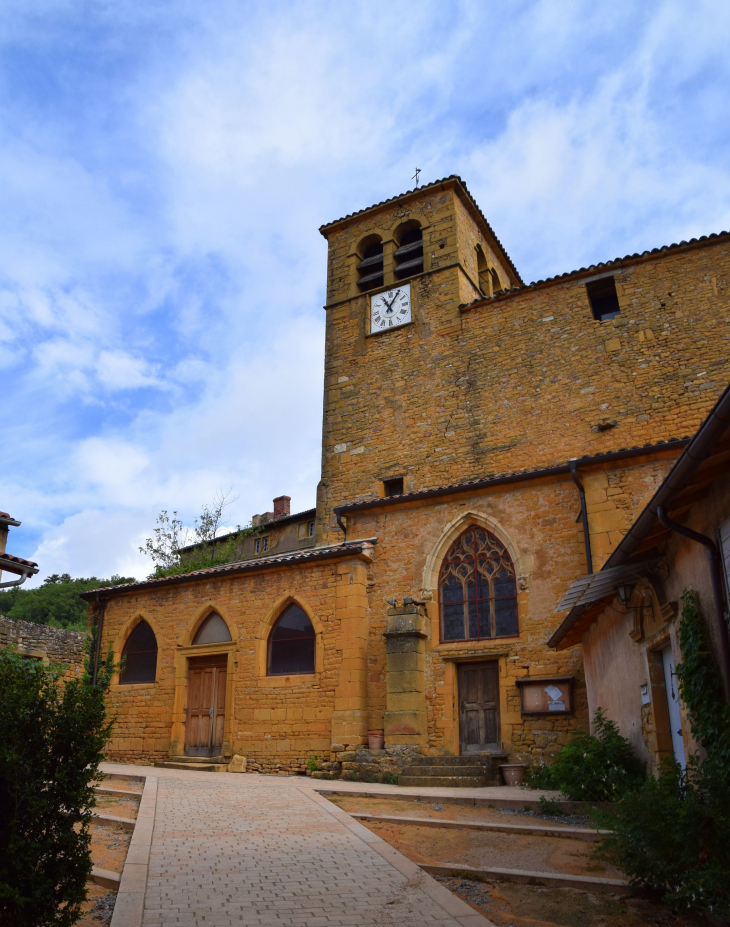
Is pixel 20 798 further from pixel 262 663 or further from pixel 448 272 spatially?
pixel 448 272

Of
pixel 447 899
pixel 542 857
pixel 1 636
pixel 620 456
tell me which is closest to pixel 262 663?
pixel 1 636

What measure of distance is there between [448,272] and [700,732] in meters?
14.7

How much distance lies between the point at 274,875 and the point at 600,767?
433 cm

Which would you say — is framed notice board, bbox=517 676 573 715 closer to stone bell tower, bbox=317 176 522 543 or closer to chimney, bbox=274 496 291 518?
stone bell tower, bbox=317 176 522 543

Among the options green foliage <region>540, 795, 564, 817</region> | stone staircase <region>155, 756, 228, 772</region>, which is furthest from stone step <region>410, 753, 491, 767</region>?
stone staircase <region>155, 756, 228, 772</region>

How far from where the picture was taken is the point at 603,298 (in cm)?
1688

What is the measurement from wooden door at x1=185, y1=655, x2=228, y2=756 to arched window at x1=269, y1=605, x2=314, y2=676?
1.26 meters

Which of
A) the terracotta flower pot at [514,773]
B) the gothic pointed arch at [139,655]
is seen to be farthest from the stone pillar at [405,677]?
the gothic pointed arch at [139,655]

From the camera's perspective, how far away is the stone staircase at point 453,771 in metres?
10.6

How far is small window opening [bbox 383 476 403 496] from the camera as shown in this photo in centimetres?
1697

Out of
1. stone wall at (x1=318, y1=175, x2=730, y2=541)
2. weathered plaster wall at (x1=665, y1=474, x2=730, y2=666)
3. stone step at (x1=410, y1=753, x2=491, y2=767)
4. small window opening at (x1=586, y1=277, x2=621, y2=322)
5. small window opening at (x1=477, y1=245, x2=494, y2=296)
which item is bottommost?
stone step at (x1=410, y1=753, x2=491, y2=767)

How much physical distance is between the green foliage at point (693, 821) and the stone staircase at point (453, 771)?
5.72 meters

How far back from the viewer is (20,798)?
12.3ft

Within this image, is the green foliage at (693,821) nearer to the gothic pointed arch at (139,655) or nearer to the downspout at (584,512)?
the downspout at (584,512)
